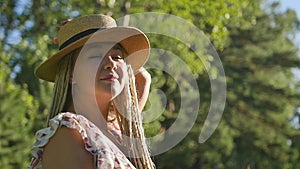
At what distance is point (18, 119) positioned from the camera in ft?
41.2

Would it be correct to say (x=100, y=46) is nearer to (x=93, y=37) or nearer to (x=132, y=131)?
(x=93, y=37)

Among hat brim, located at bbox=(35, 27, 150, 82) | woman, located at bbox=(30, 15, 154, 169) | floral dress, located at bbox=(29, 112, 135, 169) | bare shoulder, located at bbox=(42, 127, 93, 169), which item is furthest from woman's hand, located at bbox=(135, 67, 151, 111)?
bare shoulder, located at bbox=(42, 127, 93, 169)

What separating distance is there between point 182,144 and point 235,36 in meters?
3.95

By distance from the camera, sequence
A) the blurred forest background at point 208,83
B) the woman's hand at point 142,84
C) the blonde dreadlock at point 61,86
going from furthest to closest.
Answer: the blurred forest background at point 208,83
the woman's hand at point 142,84
the blonde dreadlock at point 61,86

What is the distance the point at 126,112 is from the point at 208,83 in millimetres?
17229

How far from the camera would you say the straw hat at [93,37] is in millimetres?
2531

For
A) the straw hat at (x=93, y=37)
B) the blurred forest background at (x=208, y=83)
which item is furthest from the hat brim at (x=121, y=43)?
the blurred forest background at (x=208, y=83)

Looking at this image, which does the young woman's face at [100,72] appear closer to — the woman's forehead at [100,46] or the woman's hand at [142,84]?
the woman's forehead at [100,46]

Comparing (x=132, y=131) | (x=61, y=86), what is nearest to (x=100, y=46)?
(x=61, y=86)

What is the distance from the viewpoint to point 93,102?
246cm

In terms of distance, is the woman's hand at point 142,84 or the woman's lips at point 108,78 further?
the woman's hand at point 142,84

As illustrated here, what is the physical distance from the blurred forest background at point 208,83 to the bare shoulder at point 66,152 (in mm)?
9211

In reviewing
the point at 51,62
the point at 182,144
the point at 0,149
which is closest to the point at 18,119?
the point at 0,149

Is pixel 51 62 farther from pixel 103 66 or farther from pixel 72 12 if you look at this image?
pixel 72 12
